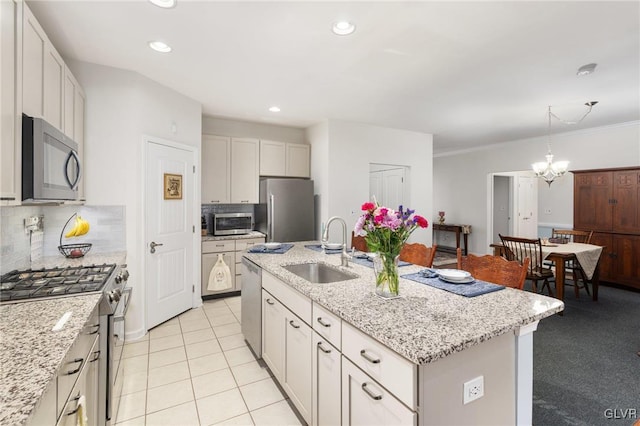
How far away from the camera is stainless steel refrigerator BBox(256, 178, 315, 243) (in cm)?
444

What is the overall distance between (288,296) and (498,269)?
139 cm

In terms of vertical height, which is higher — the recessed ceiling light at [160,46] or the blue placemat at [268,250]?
the recessed ceiling light at [160,46]

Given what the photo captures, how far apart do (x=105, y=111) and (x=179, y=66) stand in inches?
33.1

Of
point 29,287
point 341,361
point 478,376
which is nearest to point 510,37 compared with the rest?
point 478,376

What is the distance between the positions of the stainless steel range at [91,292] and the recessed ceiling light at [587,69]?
418 cm

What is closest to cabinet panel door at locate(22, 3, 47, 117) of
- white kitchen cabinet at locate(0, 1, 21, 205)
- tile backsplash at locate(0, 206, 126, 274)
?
white kitchen cabinet at locate(0, 1, 21, 205)

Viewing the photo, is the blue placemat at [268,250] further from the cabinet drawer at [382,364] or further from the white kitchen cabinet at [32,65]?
the white kitchen cabinet at [32,65]

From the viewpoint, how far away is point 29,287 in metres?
1.64

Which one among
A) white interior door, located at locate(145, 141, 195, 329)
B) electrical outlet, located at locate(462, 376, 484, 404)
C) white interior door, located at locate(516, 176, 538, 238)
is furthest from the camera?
white interior door, located at locate(516, 176, 538, 238)

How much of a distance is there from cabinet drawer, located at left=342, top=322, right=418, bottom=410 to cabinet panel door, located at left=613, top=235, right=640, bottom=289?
17.7ft

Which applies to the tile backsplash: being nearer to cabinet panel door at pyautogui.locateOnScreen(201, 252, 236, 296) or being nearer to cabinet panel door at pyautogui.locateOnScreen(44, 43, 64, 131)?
cabinet panel door at pyautogui.locateOnScreen(44, 43, 64, 131)

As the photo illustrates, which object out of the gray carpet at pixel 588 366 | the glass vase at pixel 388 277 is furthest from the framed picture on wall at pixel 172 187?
the gray carpet at pixel 588 366

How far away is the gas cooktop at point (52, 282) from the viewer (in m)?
1.53

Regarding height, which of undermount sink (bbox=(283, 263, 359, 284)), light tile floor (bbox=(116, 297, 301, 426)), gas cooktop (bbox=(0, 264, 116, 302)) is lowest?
light tile floor (bbox=(116, 297, 301, 426))
